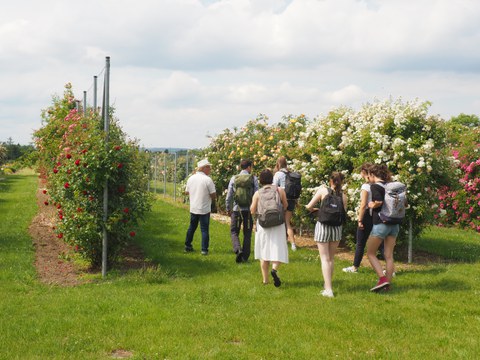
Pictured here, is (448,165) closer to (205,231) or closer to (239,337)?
(205,231)

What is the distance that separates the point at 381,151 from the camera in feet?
33.6

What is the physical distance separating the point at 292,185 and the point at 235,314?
4828 millimetres

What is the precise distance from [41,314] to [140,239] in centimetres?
571

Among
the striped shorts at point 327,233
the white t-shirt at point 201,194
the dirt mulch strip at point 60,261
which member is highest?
the white t-shirt at point 201,194

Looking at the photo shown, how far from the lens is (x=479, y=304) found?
7.18 metres

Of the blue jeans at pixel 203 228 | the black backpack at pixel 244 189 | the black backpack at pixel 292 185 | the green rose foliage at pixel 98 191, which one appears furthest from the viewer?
the black backpack at pixel 292 185

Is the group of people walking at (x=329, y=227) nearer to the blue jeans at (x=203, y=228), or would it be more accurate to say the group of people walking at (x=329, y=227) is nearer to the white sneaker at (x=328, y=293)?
the white sneaker at (x=328, y=293)

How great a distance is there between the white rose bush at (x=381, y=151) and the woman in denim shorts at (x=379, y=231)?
2229mm

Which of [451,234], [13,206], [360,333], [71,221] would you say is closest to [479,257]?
[451,234]

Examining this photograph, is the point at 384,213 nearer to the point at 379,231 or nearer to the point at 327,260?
the point at 379,231

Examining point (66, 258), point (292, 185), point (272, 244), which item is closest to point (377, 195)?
point (272, 244)

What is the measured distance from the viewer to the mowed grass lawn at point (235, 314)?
5402mm

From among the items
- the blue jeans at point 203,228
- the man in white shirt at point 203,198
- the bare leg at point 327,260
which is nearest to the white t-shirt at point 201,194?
the man in white shirt at point 203,198

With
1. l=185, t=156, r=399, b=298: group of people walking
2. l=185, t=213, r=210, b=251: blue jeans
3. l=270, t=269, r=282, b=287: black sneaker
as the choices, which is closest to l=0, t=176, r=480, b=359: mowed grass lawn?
l=270, t=269, r=282, b=287: black sneaker
